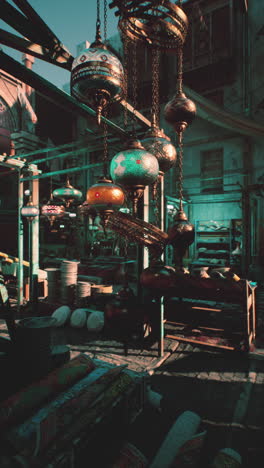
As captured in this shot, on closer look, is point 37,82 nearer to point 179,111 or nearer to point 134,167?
point 134,167

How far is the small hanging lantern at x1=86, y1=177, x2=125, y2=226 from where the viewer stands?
9.06 feet

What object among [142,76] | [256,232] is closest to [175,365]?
[256,232]

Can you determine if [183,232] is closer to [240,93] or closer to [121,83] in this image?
[121,83]

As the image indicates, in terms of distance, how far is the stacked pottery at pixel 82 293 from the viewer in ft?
24.2

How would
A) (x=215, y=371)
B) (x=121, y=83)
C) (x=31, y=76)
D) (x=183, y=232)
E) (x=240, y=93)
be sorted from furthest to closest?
(x=240, y=93), (x=215, y=371), (x=183, y=232), (x=31, y=76), (x=121, y=83)

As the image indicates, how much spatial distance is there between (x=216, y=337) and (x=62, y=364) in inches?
173

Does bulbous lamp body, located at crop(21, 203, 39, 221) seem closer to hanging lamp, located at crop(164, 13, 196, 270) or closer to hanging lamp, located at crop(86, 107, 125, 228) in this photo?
hanging lamp, located at crop(86, 107, 125, 228)

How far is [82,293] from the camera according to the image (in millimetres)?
7406

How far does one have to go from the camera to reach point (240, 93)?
1380 cm

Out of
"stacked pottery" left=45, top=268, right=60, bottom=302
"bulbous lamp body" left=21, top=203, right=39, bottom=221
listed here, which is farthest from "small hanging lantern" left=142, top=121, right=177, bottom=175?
"stacked pottery" left=45, top=268, right=60, bottom=302

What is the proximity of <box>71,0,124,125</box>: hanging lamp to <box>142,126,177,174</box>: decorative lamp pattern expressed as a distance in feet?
2.73

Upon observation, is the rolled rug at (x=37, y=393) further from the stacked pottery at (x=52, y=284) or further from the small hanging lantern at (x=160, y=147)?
the stacked pottery at (x=52, y=284)

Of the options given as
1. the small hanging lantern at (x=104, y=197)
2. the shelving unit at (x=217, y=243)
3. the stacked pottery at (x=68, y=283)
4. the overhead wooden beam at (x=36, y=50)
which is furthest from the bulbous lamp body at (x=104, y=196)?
the shelving unit at (x=217, y=243)

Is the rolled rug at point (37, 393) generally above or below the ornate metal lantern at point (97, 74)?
below
